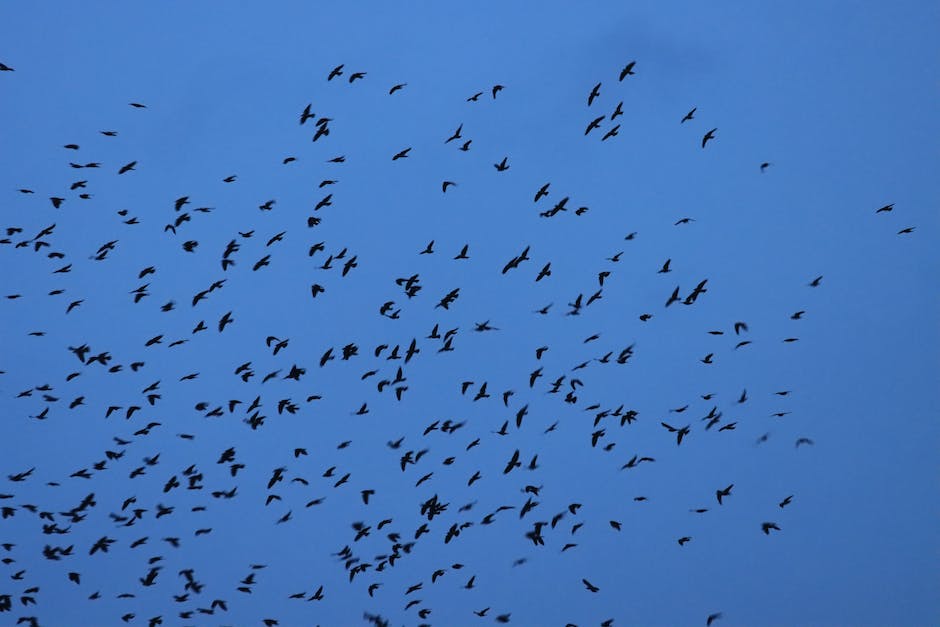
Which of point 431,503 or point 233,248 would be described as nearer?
point 431,503

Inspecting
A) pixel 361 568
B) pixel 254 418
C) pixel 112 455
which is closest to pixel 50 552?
pixel 112 455

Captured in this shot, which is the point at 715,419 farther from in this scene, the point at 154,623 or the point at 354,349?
the point at 154,623

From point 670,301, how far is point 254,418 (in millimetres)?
15153

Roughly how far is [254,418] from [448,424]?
7422mm

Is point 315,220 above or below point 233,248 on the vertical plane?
above

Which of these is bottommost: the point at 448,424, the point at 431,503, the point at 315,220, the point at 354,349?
the point at 431,503

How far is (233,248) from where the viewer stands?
3450cm

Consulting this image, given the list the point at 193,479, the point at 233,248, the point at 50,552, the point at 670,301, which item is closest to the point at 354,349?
the point at 233,248

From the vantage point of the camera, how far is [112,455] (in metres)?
35.0

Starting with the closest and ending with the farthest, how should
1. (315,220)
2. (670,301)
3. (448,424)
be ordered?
(670,301)
(448,424)
(315,220)

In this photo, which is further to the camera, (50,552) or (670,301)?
(50,552)

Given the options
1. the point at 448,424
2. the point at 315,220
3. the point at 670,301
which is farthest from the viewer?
the point at 315,220

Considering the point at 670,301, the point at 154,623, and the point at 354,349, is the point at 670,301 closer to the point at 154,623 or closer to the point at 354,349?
the point at 354,349

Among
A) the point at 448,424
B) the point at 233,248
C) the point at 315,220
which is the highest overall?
the point at 315,220
